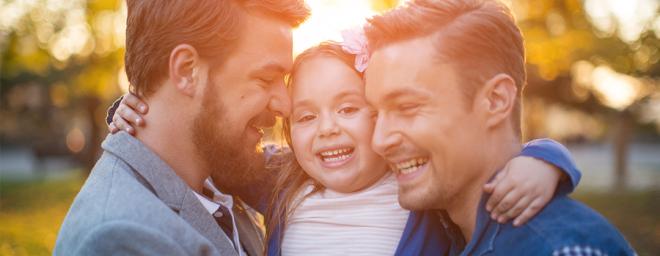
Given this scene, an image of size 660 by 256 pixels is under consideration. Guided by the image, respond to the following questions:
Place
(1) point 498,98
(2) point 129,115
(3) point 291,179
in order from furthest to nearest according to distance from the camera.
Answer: (3) point 291,179
(2) point 129,115
(1) point 498,98

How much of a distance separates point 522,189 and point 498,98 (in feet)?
1.38

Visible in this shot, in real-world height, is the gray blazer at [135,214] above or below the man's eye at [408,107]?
below

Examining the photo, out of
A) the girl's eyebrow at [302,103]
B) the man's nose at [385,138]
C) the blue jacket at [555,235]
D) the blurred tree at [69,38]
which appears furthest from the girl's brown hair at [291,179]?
the blurred tree at [69,38]

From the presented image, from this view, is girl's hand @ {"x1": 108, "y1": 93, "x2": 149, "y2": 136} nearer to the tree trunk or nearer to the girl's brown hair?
the girl's brown hair

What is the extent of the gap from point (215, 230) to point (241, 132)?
569 millimetres

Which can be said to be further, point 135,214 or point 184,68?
point 184,68

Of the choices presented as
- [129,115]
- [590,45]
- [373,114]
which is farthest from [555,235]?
[590,45]

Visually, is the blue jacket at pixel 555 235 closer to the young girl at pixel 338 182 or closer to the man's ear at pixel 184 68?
the young girl at pixel 338 182

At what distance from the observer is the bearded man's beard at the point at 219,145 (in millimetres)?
3166

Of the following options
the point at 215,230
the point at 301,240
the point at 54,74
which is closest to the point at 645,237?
the point at 301,240

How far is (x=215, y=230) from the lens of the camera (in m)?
2.89

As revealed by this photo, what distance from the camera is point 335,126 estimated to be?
10.7 ft

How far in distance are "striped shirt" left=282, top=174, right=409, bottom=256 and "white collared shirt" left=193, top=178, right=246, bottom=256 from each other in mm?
340

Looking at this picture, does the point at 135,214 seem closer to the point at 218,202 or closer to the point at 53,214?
the point at 218,202
